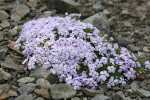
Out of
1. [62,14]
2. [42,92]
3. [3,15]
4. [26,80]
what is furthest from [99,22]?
[42,92]

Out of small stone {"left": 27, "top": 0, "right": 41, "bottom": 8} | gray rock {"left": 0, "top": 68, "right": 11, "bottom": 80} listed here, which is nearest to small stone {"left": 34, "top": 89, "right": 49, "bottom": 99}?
gray rock {"left": 0, "top": 68, "right": 11, "bottom": 80}

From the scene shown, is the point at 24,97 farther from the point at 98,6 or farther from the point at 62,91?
the point at 98,6

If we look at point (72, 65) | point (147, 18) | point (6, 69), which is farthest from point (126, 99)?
point (147, 18)

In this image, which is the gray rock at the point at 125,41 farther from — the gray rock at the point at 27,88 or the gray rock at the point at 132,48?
the gray rock at the point at 27,88

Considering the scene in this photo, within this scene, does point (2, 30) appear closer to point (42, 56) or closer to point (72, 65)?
point (42, 56)

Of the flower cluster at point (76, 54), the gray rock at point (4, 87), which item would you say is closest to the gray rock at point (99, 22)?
the flower cluster at point (76, 54)

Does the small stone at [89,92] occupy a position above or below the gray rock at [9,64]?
below

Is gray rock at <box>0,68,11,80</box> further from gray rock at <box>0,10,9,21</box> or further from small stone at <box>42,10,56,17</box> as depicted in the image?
small stone at <box>42,10,56,17</box>
